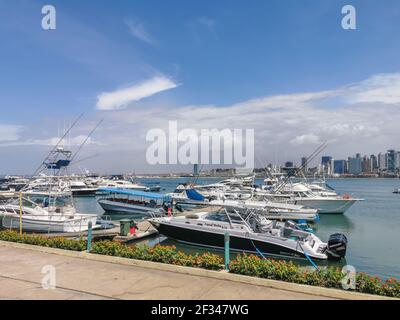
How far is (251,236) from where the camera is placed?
1670 centimetres

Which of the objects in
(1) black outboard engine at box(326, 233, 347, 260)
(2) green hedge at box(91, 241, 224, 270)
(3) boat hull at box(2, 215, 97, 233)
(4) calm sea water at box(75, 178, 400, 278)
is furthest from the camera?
(3) boat hull at box(2, 215, 97, 233)

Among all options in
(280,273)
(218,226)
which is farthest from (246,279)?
(218,226)

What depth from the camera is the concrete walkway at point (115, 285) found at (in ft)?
23.5

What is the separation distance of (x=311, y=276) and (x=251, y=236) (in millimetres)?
8901

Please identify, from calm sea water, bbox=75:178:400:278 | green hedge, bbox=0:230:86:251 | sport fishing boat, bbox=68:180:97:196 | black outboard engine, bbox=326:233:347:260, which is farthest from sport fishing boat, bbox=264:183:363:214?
sport fishing boat, bbox=68:180:97:196

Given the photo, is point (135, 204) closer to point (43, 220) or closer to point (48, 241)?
point (43, 220)

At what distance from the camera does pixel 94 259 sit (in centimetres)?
1025

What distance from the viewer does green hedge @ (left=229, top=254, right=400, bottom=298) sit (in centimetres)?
732

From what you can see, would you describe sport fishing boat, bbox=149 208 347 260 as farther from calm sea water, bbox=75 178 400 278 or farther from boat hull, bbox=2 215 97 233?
boat hull, bbox=2 215 97 233

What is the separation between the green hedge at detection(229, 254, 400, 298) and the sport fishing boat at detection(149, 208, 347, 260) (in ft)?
24.2

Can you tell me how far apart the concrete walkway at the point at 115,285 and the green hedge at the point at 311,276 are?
1.87 ft

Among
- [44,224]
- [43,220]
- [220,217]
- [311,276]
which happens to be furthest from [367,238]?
[43,220]

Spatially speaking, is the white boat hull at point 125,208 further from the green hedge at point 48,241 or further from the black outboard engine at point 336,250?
the green hedge at point 48,241
